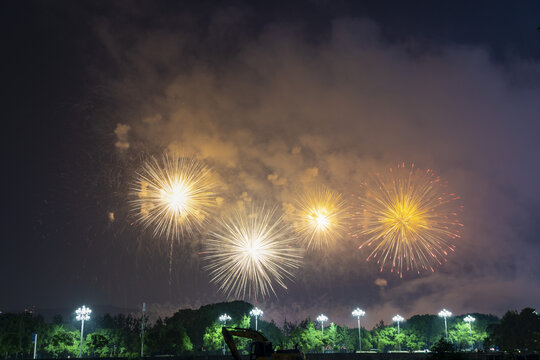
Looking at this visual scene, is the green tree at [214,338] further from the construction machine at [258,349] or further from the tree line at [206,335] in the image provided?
the construction machine at [258,349]

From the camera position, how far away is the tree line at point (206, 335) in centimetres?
9431

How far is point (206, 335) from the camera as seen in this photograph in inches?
3915

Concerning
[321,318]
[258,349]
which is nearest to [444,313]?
[321,318]

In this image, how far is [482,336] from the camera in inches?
5015

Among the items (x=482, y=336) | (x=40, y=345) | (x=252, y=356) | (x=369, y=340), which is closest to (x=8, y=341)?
(x=40, y=345)

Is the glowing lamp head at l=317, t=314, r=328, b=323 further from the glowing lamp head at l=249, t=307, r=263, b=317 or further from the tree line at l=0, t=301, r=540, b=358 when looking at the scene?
the glowing lamp head at l=249, t=307, r=263, b=317

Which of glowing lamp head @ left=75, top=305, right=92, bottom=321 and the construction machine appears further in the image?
glowing lamp head @ left=75, top=305, right=92, bottom=321

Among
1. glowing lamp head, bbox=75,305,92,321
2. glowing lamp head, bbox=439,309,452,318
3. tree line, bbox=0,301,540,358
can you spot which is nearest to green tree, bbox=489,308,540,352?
tree line, bbox=0,301,540,358

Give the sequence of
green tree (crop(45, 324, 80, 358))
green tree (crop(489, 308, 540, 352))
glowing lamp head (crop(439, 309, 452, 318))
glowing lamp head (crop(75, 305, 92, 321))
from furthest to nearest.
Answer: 1. glowing lamp head (crop(439, 309, 452, 318))
2. green tree (crop(489, 308, 540, 352))
3. green tree (crop(45, 324, 80, 358))
4. glowing lamp head (crop(75, 305, 92, 321))

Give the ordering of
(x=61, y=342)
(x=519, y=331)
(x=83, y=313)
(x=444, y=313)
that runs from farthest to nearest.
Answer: (x=444, y=313)
(x=519, y=331)
(x=61, y=342)
(x=83, y=313)

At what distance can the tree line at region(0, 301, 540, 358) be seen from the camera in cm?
9431

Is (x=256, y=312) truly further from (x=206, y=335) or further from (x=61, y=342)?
(x=61, y=342)

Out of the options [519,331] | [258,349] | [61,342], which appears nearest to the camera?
[258,349]

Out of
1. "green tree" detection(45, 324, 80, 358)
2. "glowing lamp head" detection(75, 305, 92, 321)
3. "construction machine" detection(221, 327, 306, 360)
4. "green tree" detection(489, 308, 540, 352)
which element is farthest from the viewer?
"green tree" detection(489, 308, 540, 352)
